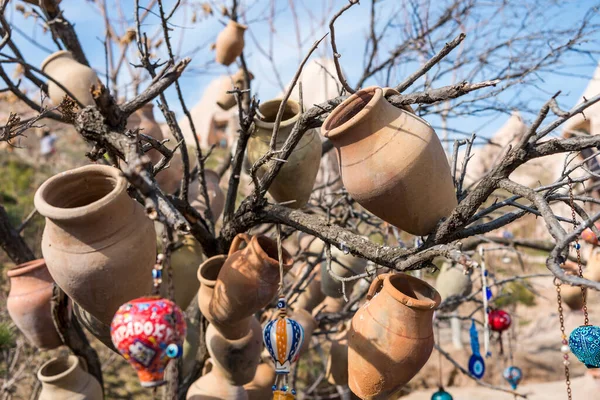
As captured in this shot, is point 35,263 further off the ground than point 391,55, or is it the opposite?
point 391,55

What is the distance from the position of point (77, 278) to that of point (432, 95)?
1163 millimetres

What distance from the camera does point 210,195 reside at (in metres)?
2.98

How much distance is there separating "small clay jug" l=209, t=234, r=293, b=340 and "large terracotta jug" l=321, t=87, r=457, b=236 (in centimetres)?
53

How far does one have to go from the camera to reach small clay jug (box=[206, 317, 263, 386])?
7.64 ft

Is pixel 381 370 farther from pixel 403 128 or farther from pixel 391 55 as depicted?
pixel 391 55

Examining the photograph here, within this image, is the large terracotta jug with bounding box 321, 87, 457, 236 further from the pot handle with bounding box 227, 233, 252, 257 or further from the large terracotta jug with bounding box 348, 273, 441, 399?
the pot handle with bounding box 227, 233, 252, 257

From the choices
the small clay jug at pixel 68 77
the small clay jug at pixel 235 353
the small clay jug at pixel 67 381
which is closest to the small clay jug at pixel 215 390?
the small clay jug at pixel 235 353

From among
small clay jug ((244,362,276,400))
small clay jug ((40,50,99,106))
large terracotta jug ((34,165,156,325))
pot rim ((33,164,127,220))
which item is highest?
small clay jug ((40,50,99,106))

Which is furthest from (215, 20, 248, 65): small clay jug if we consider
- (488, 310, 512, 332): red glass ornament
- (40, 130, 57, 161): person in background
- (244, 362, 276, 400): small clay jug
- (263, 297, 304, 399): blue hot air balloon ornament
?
(40, 130, 57, 161): person in background

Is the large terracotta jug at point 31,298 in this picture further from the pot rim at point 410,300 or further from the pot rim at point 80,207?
the pot rim at point 410,300

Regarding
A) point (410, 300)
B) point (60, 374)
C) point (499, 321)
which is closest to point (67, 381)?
point (60, 374)

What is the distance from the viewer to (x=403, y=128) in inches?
62.3

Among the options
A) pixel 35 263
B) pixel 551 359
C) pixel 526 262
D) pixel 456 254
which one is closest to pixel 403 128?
pixel 456 254

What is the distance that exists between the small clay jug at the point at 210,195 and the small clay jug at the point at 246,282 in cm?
87
